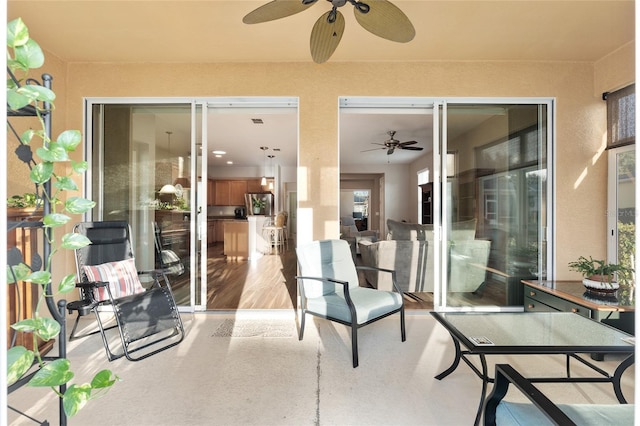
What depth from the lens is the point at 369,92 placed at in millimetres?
3283

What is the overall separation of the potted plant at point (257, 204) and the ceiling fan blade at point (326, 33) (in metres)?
7.67

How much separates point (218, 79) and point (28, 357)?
3.19m

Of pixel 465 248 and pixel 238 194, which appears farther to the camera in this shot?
pixel 238 194

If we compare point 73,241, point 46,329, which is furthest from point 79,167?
point 46,329

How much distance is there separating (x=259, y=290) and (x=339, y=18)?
3342mm

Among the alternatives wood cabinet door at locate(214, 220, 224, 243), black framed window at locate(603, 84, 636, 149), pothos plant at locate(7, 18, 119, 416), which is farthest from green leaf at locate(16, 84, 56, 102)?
wood cabinet door at locate(214, 220, 224, 243)

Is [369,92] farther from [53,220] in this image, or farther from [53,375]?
[53,375]

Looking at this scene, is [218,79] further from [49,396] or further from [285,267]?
[285,267]

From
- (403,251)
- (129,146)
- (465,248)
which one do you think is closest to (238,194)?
(129,146)

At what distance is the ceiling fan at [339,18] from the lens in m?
1.82

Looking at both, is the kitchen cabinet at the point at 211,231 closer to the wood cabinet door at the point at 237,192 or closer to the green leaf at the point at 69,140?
the wood cabinet door at the point at 237,192

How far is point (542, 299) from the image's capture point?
9.45 ft

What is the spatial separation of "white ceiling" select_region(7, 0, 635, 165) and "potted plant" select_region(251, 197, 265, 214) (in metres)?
6.60

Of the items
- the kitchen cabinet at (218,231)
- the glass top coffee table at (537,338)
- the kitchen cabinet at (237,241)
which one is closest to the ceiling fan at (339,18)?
the glass top coffee table at (537,338)
